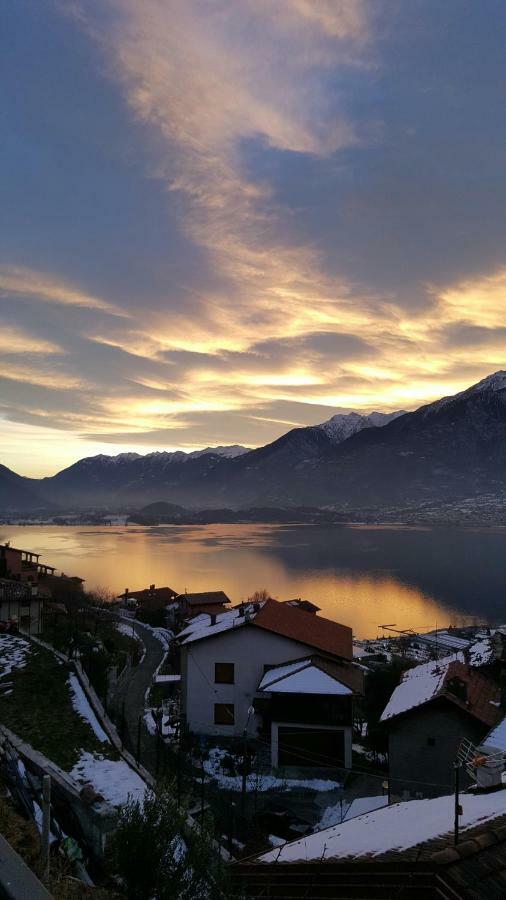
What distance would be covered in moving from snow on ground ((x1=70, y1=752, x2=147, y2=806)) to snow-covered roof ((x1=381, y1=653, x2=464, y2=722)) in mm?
7839

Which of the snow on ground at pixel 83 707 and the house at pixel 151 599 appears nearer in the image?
the snow on ground at pixel 83 707

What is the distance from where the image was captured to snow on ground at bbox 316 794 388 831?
14.4 m

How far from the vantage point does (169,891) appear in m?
5.25

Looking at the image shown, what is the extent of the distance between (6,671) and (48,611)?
21.3 meters

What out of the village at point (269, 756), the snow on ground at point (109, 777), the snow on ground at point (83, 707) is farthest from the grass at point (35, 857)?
the snow on ground at point (83, 707)

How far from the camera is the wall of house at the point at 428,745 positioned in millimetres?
15359

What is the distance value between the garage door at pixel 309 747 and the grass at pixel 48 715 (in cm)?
740

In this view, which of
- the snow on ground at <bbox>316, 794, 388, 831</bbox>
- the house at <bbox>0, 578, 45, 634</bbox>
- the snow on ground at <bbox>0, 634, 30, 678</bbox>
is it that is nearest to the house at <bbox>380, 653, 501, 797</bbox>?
the snow on ground at <bbox>316, 794, 388, 831</bbox>

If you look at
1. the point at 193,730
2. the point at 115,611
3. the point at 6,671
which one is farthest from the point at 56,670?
the point at 115,611

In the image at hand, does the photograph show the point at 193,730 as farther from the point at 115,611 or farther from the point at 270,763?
the point at 115,611

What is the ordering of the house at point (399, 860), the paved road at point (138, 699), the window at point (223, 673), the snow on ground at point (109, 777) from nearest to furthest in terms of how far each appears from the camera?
the house at point (399, 860) → the snow on ground at point (109, 777) → the paved road at point (138, 699) → the window at point (223, 673)

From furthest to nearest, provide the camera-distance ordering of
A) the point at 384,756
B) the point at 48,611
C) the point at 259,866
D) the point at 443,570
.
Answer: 1. the point at 443,570
2. the point at 48,611
3. the point at 384,756
4. the point at 259,866

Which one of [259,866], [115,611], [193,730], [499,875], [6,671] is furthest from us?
[115,611]

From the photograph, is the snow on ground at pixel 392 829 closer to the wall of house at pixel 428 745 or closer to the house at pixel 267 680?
the wall of house at pixel 428 745
